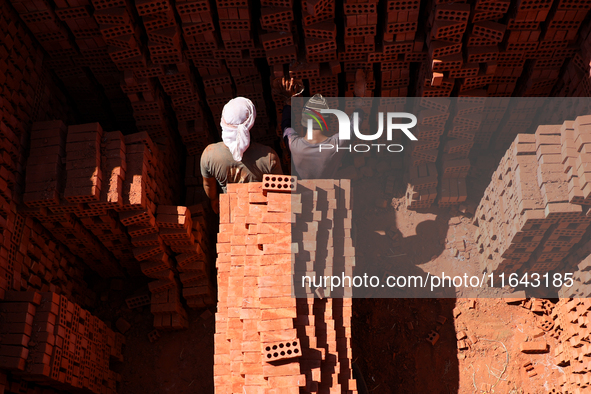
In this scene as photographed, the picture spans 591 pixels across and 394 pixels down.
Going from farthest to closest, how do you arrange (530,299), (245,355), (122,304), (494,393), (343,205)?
1. (122,304)
2. (530,299)
3. (494,393)
4. (343,205)
5. (245,355)

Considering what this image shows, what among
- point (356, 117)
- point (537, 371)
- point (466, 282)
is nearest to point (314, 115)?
point (356, 117)

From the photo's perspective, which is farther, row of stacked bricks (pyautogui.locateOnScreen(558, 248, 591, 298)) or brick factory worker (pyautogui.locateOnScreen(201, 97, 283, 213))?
row of stacked bricks (pyautogui.locateOnScreen(558, 248, 591, 298))

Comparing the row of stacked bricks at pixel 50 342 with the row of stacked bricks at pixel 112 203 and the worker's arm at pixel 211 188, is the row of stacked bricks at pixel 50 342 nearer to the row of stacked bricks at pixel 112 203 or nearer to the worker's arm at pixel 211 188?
the row of stacked bricks at pixel 112 203

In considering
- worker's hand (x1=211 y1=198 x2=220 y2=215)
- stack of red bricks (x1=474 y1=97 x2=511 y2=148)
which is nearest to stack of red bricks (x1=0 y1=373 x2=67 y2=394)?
worker's hand (x1=211 y1=198 x2=220 y2=215)

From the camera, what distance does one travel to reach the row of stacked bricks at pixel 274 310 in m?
6.72

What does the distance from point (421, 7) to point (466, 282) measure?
514 centimetres

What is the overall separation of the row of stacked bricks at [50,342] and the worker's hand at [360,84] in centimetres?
599

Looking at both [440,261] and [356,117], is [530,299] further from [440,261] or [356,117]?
[356,117]

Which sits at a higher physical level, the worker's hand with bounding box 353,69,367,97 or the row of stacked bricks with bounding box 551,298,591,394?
the worker's hand with bounding box 353,69,367,97

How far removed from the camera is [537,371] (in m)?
8.95

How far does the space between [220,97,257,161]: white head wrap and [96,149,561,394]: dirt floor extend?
377 cm

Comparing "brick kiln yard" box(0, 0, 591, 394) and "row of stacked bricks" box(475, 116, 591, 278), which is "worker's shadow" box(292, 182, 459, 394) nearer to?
"brick kiln yard" box(0, 0, 591, 394)

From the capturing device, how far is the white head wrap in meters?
7.54

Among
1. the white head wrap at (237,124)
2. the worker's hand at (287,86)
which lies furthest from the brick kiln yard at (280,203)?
the white head wrap at (237,124)
